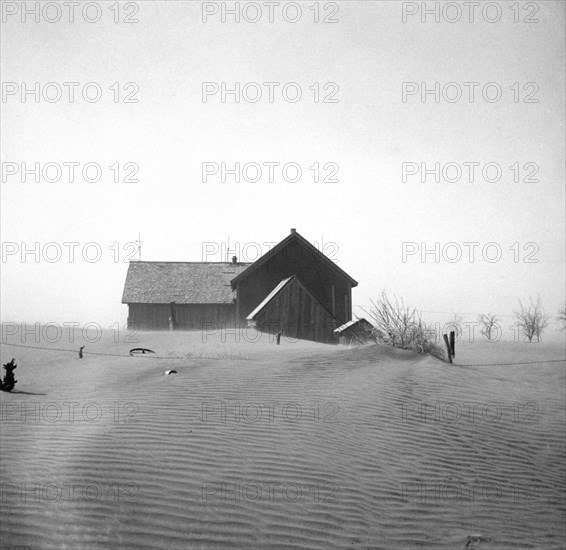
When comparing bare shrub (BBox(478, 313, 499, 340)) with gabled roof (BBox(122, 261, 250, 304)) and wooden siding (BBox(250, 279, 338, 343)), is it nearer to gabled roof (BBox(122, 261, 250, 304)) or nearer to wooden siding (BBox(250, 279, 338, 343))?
wooden siding (BBox(250, 279, 338, 343))

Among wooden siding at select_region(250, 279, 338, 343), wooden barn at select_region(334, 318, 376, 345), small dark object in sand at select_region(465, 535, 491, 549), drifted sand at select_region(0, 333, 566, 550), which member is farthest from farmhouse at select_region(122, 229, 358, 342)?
small dark object in sand at select_region(465, 535, 491, 549)

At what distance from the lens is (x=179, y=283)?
2942 cm

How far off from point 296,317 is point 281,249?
4.65 m

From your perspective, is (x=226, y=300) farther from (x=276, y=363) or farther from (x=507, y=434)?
(x=507, y=434)

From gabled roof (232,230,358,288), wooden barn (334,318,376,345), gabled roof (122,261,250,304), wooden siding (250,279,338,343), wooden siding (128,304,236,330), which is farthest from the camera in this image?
gabled roof (122,261,250,304)

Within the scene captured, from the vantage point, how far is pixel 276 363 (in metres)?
13.0

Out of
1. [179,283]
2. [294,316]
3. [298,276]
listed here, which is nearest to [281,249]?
[298,276]

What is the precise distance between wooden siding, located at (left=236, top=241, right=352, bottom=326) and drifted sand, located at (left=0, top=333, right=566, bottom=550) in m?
15.1

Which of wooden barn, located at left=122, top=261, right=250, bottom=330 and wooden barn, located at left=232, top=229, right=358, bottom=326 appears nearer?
wooden barn, located at left=232, top=229, right=358, bottom=326

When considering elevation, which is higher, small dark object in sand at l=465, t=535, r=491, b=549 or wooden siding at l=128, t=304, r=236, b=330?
wooden siding at l=128, t=304, r=236, b=330

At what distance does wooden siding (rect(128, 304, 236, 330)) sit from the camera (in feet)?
93.2

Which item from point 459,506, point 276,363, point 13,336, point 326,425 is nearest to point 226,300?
point 13,336

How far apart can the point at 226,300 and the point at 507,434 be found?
66.2ft

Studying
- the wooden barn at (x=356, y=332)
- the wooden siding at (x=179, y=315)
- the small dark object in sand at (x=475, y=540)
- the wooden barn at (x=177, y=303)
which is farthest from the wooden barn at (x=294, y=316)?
the small dark object in sand at (x=475, y=540)
